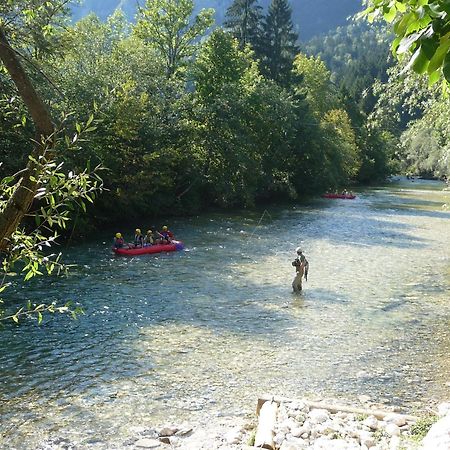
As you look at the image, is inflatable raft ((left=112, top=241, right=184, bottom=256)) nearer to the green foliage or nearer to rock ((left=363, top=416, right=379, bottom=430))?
rock ((left=363, top=416, right=379, bottom=430))

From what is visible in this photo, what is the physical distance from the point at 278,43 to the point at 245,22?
4976 mm

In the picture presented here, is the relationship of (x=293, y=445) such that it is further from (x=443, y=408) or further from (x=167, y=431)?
(x=443, y=408)

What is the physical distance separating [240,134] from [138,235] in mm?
18097

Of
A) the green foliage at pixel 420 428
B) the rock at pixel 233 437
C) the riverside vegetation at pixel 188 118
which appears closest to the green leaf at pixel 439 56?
the riverside vegetation at pixel 188 118

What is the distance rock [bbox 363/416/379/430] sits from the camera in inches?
300

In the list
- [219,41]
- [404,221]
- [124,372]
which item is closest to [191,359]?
[124,372]

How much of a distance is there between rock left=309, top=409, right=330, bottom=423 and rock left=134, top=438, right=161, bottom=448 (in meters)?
2.47

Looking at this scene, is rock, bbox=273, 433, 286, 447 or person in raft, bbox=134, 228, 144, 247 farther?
person in raft, bbox=134, 228, 144, 247

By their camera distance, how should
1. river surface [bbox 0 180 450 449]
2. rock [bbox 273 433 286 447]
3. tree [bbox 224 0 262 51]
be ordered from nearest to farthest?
rock [bbox 273 433 286 447], river surface [bbox 0 180 450 449], tree [bbox 224 0 262 51]

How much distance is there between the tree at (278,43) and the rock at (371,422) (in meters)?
57.5

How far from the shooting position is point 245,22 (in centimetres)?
6488

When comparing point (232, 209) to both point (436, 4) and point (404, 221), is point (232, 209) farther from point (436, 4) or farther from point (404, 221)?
point (436, 4)

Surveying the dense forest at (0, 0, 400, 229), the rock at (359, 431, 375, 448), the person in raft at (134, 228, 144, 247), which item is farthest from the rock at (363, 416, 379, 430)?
the person in raft at (134, 228, 144, 247)

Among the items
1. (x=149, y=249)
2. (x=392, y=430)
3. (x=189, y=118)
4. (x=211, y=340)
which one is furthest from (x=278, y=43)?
(x=392, y=430)
